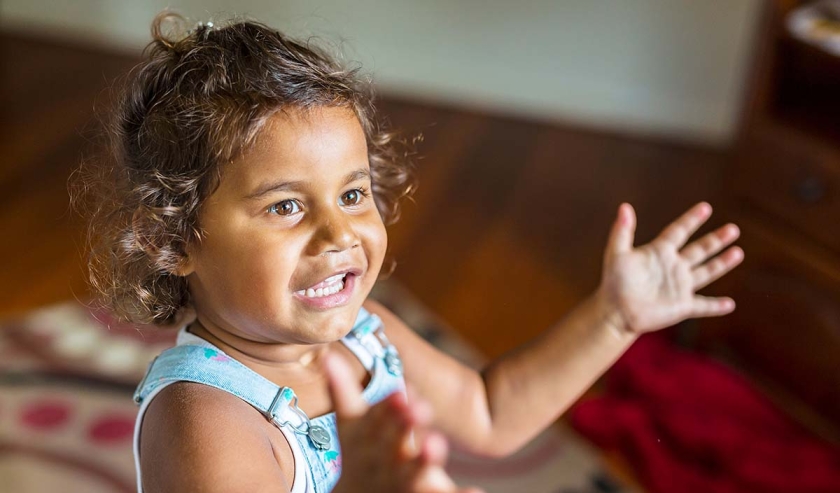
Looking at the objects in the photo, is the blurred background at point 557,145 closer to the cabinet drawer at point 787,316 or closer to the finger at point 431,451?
the cabinet drawer at point 787,316

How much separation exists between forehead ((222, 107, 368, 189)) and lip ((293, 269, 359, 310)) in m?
0.08

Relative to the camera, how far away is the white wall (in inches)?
103

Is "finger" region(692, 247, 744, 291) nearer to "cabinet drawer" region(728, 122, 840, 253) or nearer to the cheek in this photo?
the cheek

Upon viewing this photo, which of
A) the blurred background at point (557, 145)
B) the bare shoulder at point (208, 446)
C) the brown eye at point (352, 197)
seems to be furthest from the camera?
the blurred background at point (557, 145)

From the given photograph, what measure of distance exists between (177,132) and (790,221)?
1226 mm

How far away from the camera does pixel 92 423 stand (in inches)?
64.7

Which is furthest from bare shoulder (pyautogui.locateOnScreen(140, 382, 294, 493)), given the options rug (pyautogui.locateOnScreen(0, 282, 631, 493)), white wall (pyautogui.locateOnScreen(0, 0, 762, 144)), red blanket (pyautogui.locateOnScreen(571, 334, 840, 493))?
white wall (pyautogui.locateOnScreen(0, 0, 762, 144))

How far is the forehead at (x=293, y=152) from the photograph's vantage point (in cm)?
73

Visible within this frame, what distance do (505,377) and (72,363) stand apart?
3.62 feet

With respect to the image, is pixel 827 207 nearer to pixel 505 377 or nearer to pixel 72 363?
pixel 505 377

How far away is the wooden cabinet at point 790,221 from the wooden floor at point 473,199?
8.1 inches

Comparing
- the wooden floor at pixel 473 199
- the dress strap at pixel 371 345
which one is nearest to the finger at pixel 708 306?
the dress strap at pixel 371 345

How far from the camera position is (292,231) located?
737mm

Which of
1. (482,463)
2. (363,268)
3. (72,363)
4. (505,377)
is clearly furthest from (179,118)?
(72,363)
